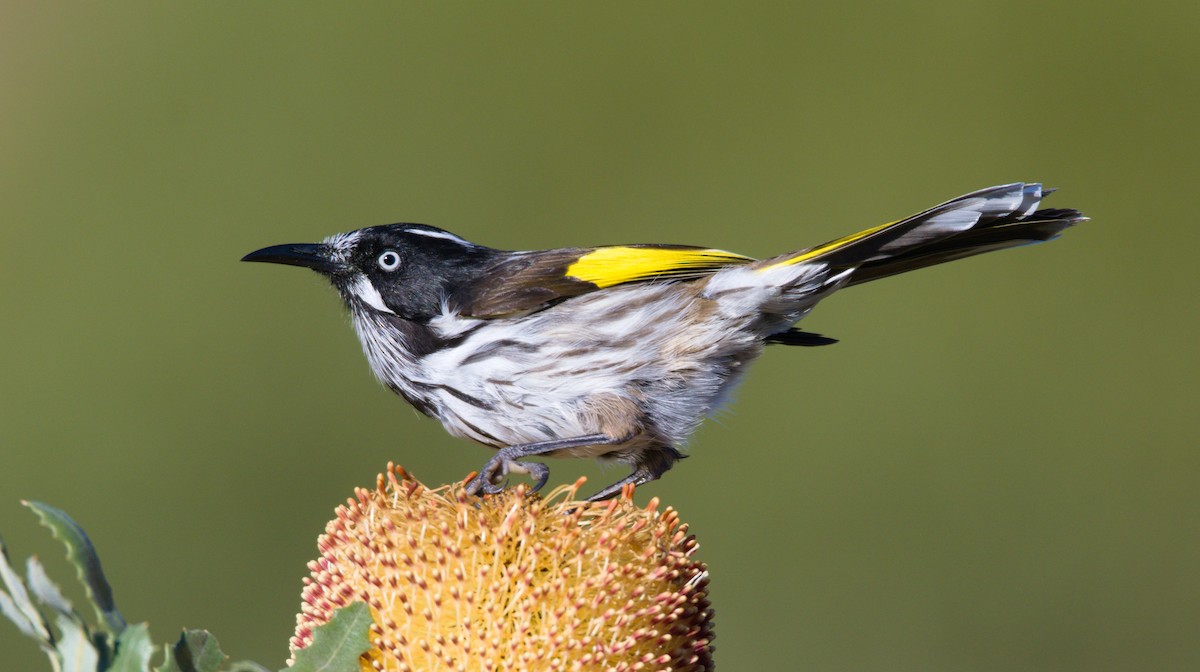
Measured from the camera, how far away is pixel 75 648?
148 cm

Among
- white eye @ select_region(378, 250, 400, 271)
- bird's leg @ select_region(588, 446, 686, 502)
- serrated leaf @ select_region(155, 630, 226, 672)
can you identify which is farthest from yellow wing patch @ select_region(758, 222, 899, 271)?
serrated leaf @ select_region(155, 630, 226, 672)

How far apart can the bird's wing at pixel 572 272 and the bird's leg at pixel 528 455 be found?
401 millimetres

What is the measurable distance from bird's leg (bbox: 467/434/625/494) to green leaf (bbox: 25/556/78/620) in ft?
3.42

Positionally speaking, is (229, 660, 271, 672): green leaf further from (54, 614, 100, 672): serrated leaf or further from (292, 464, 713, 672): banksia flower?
(292, 464, 713, 672): banksia flower

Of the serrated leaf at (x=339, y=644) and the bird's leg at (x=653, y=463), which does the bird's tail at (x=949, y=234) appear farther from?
the serrated leaf at (x=339, y=644)

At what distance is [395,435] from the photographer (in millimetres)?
6098

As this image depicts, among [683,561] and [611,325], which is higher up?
[611,325]

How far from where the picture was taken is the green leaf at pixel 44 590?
57.3 inches

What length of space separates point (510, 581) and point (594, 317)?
3.51 feet

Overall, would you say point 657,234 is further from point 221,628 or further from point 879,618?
point 221,628

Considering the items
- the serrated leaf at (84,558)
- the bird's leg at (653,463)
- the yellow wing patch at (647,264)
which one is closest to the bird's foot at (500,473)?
the bird's leg at (653,463)

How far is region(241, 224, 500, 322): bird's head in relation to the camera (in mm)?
3029

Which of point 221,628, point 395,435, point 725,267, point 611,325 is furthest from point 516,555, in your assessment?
point 395,435

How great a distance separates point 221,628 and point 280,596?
0.93 ft
